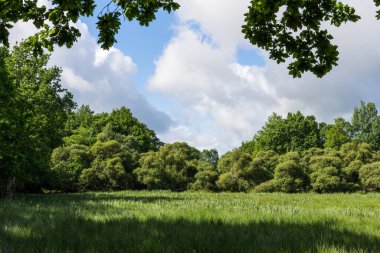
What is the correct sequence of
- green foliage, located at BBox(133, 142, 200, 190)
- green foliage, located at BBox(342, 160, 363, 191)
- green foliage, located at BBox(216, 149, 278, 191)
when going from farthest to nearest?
green foliage, located at BBox(133, 142, 200, 190), green foliage, located at BBox(216, 149, 278, 191), green foliage, located at BBox(342, 160, 363, 191)

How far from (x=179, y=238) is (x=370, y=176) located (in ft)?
135

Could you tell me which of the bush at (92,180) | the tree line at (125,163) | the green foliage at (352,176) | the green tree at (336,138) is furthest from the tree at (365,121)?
the bush at (92,180)

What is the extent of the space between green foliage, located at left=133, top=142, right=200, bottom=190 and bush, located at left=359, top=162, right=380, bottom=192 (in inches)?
797

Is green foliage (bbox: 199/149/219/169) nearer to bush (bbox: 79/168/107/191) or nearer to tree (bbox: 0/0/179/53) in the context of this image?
bush (bbox: 79/168/107/191)

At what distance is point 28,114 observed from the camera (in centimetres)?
2797

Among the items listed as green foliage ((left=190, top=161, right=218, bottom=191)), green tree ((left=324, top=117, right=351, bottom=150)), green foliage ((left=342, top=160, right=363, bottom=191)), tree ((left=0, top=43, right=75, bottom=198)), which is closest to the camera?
tree ((left=0, top=43, right=75, bottom=198))

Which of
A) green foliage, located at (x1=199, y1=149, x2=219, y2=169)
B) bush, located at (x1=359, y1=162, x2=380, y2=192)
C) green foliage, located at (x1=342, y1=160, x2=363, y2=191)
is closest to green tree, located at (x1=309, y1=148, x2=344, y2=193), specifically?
green foliage, located at (x1=342, y1=160, x2=363, y2=191)

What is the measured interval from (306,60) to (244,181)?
3918 cm

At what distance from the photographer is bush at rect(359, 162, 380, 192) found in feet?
139

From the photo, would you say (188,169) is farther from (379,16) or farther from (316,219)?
(379,16)

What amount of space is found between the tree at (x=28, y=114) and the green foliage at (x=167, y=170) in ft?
43.7

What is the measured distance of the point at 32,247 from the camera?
6.64 metres

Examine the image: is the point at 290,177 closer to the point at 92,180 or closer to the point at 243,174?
the point at 243,174

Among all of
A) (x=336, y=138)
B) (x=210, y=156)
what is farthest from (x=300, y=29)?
(x=210, y=156)
